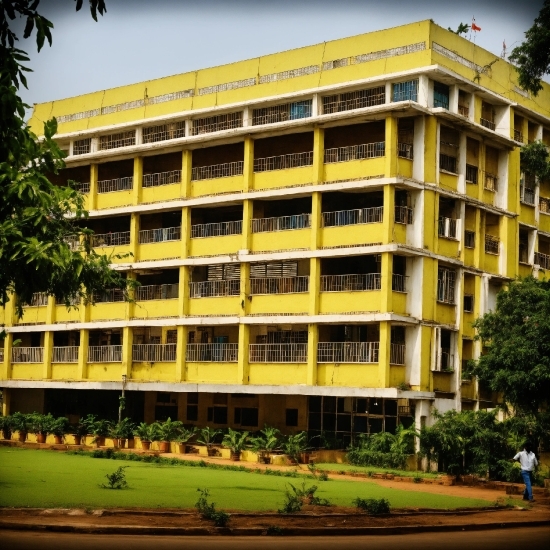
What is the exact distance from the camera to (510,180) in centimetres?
3666

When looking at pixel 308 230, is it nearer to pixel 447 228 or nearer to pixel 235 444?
pixel 447 228

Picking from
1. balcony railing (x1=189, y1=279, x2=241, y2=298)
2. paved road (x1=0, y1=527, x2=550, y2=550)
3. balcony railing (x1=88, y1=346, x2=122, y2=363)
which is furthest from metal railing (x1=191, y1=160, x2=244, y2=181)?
paved road (x1=0, y1=527, x2=550, y2=550)

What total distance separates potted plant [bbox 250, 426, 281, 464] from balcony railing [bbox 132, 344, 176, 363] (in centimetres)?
595

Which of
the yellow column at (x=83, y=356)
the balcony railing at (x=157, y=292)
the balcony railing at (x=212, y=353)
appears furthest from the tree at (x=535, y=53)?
the yellow column at (x=83, y=356)

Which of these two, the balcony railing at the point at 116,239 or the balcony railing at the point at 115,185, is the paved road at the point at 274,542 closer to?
the balcony railing at the point at 116,239

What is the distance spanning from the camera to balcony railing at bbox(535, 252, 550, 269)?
38719mm

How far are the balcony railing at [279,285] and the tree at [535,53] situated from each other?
29.7 ft

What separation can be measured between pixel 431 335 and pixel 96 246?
1416 cm

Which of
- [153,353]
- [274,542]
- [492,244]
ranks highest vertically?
[492,244]

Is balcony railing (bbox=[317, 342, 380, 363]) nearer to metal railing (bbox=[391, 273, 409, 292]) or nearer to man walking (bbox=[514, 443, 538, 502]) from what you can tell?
metal railing (bbox=[391, 273, 409, 292])

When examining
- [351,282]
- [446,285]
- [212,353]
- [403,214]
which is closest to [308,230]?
[351,282]

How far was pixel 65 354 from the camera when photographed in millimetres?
40594

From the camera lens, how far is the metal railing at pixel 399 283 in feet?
106

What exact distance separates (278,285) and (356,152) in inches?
196
